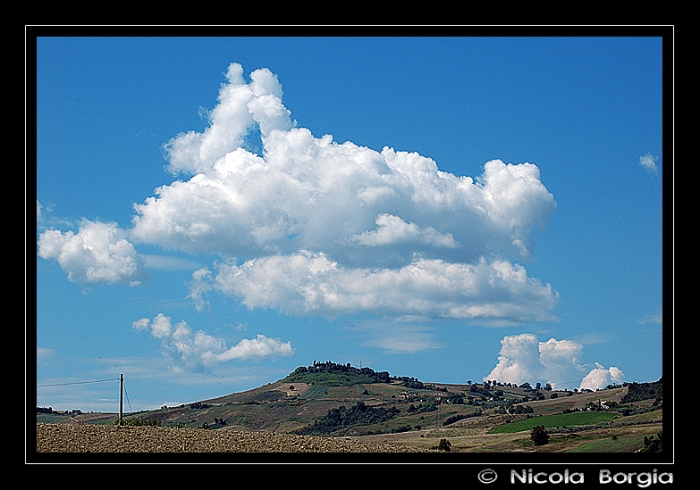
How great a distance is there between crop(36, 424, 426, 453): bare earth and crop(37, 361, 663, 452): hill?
6.71 meters

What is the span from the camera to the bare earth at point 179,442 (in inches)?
345

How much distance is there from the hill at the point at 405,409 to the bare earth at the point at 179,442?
22.0 feet

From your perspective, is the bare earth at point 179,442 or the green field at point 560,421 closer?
the bare earth at point 179,442

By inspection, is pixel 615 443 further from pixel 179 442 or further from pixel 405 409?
pixel 405 409

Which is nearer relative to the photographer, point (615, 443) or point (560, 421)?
point (615, 443)

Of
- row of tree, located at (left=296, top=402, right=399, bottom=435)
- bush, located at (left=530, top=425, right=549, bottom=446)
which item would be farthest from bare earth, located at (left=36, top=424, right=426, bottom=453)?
row of tree, located at (left=296, top=402, right=399, bottom=435)

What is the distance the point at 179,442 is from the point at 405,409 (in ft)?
64.3

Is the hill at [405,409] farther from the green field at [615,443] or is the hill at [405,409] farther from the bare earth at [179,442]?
the bare earth at [179,442]

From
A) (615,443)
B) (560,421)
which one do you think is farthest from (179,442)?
(560,421)

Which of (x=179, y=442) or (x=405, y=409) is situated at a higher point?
(x=179, y=442)

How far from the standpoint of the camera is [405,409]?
91.9 ft

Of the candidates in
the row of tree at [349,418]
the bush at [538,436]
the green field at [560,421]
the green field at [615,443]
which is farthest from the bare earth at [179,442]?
the row of tree at [349,418]
